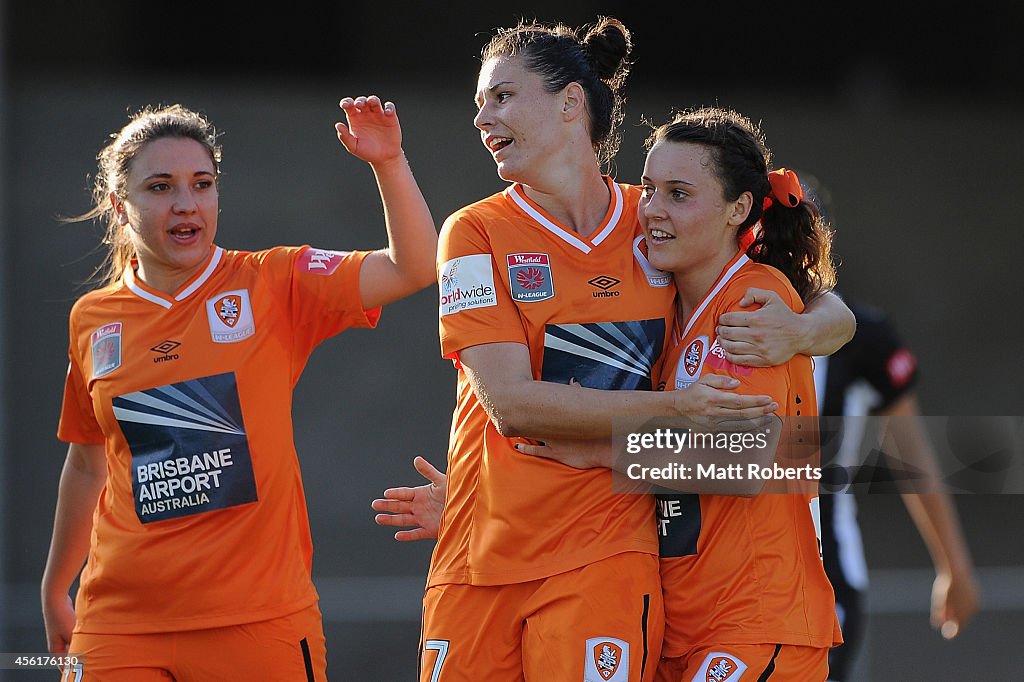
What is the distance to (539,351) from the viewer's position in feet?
8.52

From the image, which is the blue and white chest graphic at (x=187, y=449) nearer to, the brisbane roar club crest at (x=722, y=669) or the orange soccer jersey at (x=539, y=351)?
the orange soccer jersey at (x=539, y=351)

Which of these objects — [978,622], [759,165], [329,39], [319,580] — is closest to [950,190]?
[978,622]

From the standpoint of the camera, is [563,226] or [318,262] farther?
[318,262]

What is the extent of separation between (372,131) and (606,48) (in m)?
0.61

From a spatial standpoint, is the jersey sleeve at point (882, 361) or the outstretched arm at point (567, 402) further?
the jersey sleeve at point (882, 361)

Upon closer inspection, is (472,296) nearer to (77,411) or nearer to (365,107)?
(365,107)

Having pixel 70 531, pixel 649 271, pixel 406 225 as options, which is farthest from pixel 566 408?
pixel 70 531

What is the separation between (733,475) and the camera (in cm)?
246

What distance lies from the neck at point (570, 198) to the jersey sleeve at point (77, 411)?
1292mm

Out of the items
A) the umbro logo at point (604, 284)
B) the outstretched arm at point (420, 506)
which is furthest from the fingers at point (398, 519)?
the umbro logo at point (604, 284)

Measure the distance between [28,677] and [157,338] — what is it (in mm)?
3777

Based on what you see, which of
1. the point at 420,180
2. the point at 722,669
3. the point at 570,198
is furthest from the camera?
the point at 420,180

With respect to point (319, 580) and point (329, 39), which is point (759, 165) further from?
point (329, 39)

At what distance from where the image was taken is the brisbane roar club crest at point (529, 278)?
2.60m
